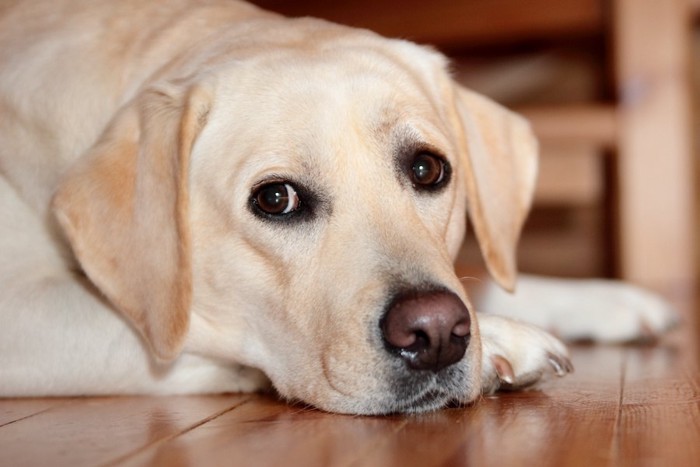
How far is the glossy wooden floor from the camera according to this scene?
1604 millimetres

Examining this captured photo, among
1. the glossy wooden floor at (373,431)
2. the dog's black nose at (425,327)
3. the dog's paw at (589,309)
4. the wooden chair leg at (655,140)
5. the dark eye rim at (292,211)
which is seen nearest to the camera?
the glossy wooden floor at (373,431)

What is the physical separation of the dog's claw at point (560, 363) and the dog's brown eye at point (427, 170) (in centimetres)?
43

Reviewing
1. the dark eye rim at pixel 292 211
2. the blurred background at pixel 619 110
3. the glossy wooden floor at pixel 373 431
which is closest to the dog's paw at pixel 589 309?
the glossy wooden floor at pixel 373 431

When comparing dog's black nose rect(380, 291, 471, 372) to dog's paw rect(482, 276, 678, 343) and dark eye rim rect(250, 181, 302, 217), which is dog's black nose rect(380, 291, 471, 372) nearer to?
dark eye rim rect(250, 181, 302, 217)

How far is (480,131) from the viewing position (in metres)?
2.71

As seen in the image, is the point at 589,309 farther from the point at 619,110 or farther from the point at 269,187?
the point at 619,110

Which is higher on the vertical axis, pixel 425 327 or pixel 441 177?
pixel 441 177

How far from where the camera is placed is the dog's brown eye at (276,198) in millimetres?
2105

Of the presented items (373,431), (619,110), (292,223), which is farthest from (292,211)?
(619,110)

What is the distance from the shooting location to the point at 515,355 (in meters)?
2.18

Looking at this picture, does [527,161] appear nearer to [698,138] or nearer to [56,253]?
[56,253]

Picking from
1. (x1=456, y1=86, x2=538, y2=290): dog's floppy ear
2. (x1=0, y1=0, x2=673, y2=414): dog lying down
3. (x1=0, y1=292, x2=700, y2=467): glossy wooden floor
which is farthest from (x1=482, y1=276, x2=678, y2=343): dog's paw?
(x1=0, y1=292, x2=700, y2=467): glossy wooden floor

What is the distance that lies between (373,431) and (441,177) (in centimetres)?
69

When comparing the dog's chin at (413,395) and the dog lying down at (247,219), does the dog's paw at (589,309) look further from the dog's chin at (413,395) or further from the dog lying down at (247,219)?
the dog's chin at (413,395)
